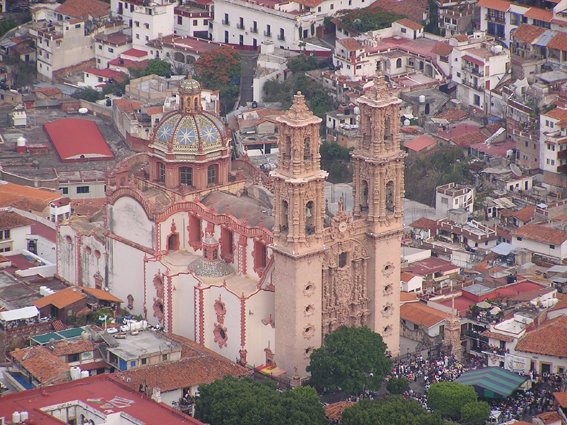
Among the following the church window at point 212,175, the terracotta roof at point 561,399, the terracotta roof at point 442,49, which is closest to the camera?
the terracotta roof at point 561,399

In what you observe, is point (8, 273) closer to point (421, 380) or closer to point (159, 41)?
point (421, 380)

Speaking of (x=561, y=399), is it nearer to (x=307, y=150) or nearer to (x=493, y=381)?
(x=493, y=381)

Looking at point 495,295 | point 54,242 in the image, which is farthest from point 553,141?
point 54,242

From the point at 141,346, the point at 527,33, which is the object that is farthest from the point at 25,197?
the point at 527,33

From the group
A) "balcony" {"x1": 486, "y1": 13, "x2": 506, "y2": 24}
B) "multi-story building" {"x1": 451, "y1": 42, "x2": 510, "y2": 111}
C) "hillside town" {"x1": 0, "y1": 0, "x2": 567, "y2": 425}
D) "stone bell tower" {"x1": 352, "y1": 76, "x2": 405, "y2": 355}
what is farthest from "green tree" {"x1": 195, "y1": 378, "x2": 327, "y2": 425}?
"balcony" {"x1": 486, "y1": 13, "x2": 506, "y2": 24}

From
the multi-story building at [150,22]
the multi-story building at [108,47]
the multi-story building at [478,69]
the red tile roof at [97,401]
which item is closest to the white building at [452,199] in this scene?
the multi-story building at [478,69]

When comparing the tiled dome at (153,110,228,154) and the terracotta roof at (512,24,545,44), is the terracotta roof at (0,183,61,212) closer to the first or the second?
the tiled dome at (153,110,228,154)

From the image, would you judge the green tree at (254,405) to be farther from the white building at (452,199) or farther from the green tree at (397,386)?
the white building at (452,199)
